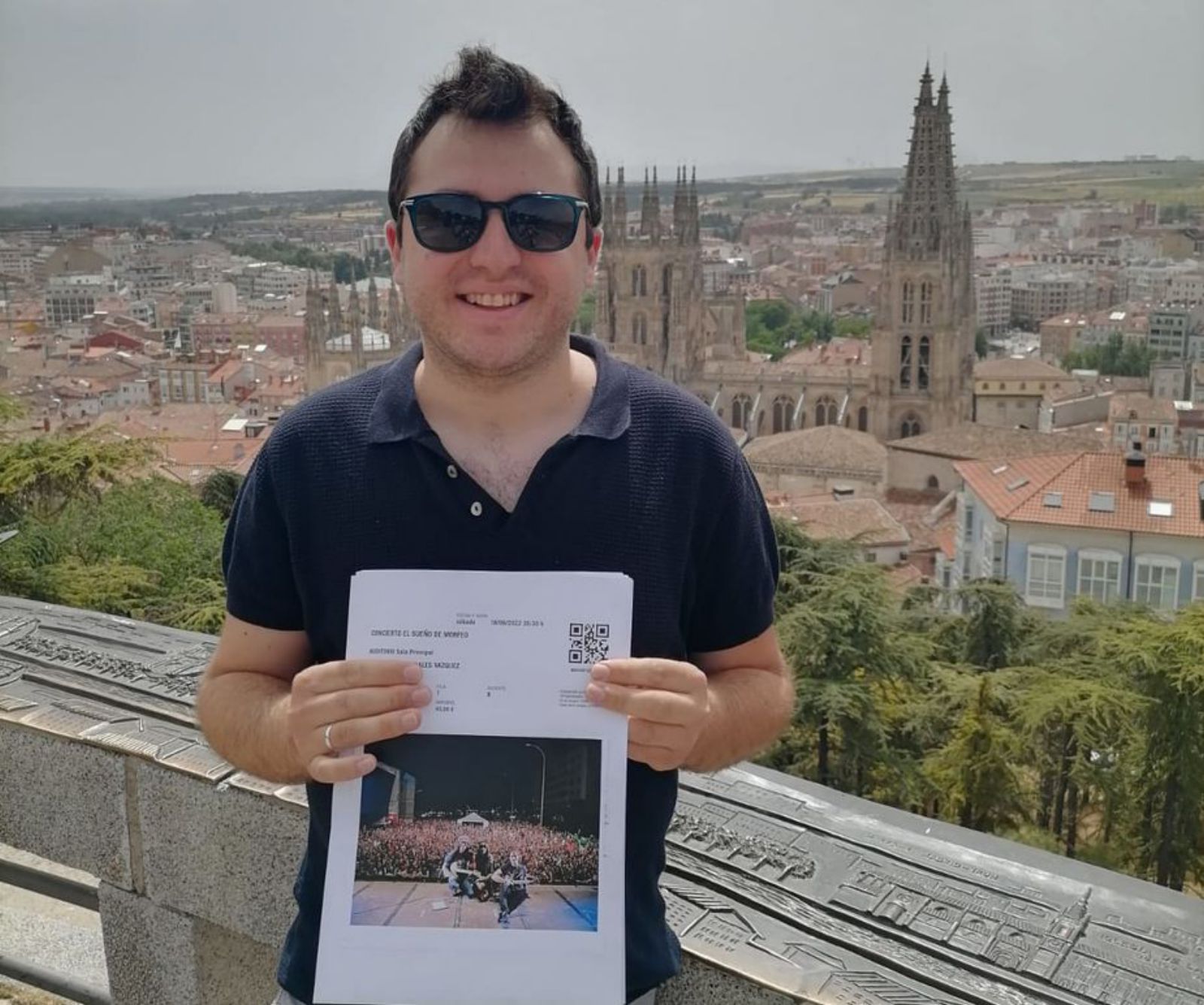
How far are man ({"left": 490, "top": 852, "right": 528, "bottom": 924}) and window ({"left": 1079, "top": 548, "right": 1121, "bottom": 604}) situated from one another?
14.7 meters

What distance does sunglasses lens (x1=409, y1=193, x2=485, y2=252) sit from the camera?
1.25 meters

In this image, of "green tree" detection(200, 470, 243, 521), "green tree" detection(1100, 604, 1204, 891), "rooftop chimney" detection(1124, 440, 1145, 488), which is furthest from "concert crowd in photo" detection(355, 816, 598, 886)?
"rooftop chimney" detection(1124, 440, 1145, 488)

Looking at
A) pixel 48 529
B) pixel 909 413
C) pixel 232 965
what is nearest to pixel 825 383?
pixel 909 413

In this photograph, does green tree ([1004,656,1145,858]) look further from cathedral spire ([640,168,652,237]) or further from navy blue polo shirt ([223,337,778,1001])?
cathedral spire ([640,168,652,237])

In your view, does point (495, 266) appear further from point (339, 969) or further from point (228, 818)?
point (228, 818)

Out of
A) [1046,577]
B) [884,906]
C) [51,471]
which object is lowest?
[1046,577]

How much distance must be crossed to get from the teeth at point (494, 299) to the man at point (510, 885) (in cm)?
58

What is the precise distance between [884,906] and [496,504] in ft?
2.90

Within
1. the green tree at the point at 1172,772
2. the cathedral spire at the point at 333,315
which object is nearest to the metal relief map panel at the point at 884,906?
the green tree at the point at 1172,772

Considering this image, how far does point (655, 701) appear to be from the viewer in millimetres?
1183

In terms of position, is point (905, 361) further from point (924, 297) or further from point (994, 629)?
point (994, 629)

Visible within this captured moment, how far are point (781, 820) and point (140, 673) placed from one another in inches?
55.7

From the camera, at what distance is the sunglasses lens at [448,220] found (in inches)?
49.3

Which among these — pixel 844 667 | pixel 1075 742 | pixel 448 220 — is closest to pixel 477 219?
pixel 448 220
